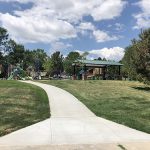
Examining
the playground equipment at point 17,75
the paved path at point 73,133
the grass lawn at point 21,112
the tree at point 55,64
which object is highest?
the tree at point 55,64

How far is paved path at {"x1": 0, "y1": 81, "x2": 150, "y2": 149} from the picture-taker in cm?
1048

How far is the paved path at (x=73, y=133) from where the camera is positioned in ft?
34.4

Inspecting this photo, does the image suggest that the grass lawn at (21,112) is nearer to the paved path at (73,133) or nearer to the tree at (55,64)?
the paved path at (73,133)

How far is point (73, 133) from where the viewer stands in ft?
38.0

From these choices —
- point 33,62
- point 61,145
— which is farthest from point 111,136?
point 33,62

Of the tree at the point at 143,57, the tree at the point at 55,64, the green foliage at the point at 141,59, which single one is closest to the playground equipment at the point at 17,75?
the green foliage at the point at 141,59

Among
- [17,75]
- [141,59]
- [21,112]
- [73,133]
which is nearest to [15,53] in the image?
[17,75]

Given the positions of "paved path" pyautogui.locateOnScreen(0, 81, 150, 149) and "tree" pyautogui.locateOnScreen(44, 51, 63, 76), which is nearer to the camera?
"paved path" pyautogui.locateOnScreen(0, 81, 150, 149)

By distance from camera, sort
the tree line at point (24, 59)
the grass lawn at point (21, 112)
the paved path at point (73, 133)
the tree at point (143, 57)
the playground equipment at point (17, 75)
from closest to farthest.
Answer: the paved path at point (73, 133) → the grass lawn at point (21, 112) → the tree at point (143, 57) → the playground equipment at point (17, 75) → the tree line at point (24, 59)

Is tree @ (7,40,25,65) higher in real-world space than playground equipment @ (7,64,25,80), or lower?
higher

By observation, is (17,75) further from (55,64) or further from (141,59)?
(55,64)

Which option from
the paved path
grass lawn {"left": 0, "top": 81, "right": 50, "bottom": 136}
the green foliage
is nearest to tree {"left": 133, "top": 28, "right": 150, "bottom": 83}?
the green foliage

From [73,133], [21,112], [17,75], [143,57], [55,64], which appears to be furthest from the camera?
[55,64]

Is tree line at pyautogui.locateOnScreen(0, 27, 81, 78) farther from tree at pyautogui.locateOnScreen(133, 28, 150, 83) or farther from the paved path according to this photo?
the paved path
